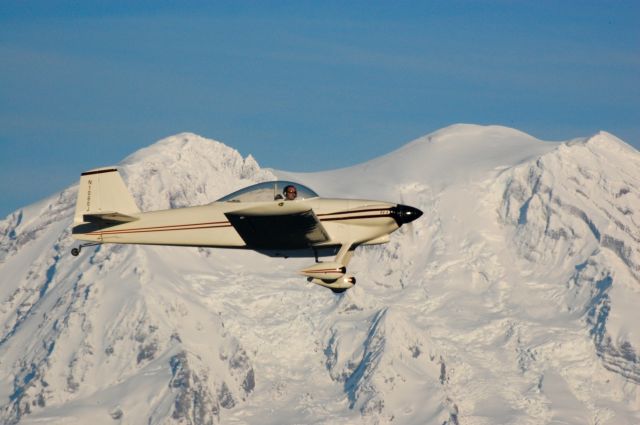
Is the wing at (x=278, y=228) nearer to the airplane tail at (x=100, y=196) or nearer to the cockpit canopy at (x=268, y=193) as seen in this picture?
the cockpit canopy at (x=268, y=193)

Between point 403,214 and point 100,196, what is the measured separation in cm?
1470

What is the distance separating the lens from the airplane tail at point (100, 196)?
224 ft

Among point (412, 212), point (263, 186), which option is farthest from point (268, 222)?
point (412, 212)

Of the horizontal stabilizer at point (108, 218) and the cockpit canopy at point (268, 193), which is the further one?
the horizontal stabilizer at point (108, 218)

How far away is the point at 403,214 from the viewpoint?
214 ft

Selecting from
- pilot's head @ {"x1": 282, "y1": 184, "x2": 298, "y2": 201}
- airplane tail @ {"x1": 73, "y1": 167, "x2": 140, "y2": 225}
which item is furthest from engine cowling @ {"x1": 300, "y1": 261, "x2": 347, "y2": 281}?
airplane tail @ {"x1": 73, "y1": 167, "x2": 140, "y2": 225}

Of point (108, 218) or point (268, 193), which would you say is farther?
point (108, 218)

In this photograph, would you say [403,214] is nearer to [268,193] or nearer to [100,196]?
[268,193]

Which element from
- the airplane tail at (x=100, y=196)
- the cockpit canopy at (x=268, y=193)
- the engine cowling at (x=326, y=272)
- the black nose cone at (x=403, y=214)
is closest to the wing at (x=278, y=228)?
the cockpit canopy at (x=268, y=193)

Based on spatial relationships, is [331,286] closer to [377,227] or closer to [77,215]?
[377,227]

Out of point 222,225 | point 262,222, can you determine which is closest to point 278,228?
point 262,222

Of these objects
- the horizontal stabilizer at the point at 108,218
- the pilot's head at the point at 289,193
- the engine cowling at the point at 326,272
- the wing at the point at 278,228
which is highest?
the pilot's head at the point at 289,193

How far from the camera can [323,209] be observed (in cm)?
6481

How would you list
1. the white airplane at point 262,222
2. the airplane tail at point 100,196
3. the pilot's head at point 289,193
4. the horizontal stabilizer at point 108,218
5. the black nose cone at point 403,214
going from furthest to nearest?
the airplane tail at point 100,196 < the horizontal stabilizer at point 108,218 < the black nose cone at point 403,214 < the pilot's head at point 289,193 < the white airplane at point 262,222
